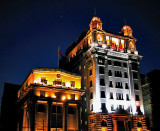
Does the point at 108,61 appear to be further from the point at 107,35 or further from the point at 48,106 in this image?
the point at 48,106

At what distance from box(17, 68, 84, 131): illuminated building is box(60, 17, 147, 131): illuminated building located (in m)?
5.61

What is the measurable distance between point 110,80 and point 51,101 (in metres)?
21.7

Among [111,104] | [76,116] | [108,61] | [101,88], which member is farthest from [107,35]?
[76,116]

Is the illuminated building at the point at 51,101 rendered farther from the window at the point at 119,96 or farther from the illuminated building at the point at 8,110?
the illuminated building at the point at 8,110

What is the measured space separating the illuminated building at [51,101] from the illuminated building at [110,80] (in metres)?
5.61

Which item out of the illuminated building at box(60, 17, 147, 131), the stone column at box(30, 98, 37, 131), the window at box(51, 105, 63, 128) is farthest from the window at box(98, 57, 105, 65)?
the stone column at box(30, 98, 37, 131)

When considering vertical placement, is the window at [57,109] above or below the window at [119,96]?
below

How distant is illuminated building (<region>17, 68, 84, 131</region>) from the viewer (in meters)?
55.8

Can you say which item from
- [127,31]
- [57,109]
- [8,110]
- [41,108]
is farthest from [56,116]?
[127,31]

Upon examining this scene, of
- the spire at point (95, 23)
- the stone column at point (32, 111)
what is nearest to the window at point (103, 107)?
the stone column at point (32, 111)

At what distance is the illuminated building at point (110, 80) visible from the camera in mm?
62156

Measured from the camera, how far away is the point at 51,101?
191 feet

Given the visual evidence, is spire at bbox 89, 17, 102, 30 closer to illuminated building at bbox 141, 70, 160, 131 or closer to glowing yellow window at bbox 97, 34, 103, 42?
glowing yellow window at bbox 97, 34, 103, 42

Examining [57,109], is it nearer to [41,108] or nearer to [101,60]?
[41,108]
